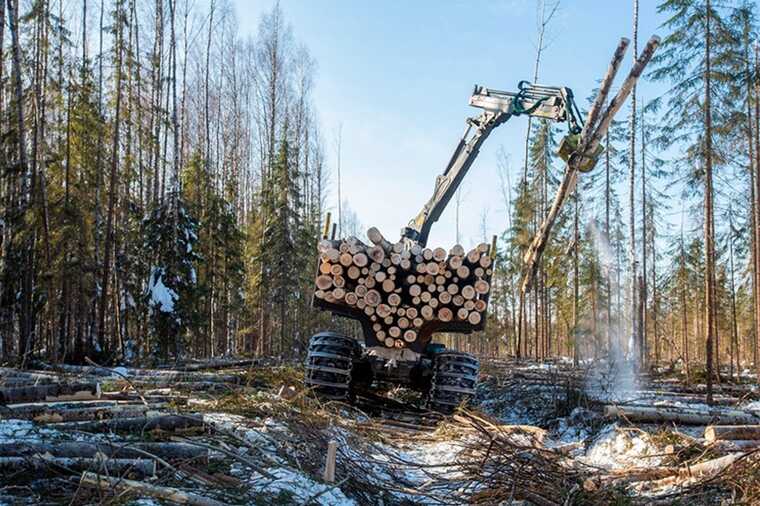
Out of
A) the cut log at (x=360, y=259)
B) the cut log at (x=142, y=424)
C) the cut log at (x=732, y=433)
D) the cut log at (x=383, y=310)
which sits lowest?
the cut log at (x=732, y=433)

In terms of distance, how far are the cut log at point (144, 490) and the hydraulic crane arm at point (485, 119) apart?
797cm

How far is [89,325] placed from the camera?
21594 mm

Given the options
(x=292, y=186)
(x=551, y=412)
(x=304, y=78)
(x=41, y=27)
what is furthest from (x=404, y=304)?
(x=304, y=78)

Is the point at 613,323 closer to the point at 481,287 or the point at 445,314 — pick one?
the point at 481,287

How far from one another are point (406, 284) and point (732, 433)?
4.83 m

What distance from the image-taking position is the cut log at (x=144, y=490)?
3475 millimetres

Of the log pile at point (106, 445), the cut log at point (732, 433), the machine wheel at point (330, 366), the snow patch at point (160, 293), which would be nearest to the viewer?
the log pile at point (106, 445)

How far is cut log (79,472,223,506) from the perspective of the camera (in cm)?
348

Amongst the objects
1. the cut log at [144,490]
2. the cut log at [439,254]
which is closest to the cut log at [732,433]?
the cut log at [439,254]

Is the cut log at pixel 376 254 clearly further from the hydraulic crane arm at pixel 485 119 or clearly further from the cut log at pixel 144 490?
the cut log at pixel 144 490

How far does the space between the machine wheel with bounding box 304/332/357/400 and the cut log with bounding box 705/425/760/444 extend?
4988 mm

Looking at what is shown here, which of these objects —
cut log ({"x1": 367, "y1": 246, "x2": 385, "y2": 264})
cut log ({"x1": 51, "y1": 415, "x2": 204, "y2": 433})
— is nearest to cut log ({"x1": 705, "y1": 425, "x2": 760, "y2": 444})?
cut log ({"x1": 367, "y1": 246, "x2": 385, "y2": 264})

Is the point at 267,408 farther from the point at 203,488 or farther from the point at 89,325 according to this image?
the point at 89,325

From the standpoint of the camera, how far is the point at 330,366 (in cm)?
952
